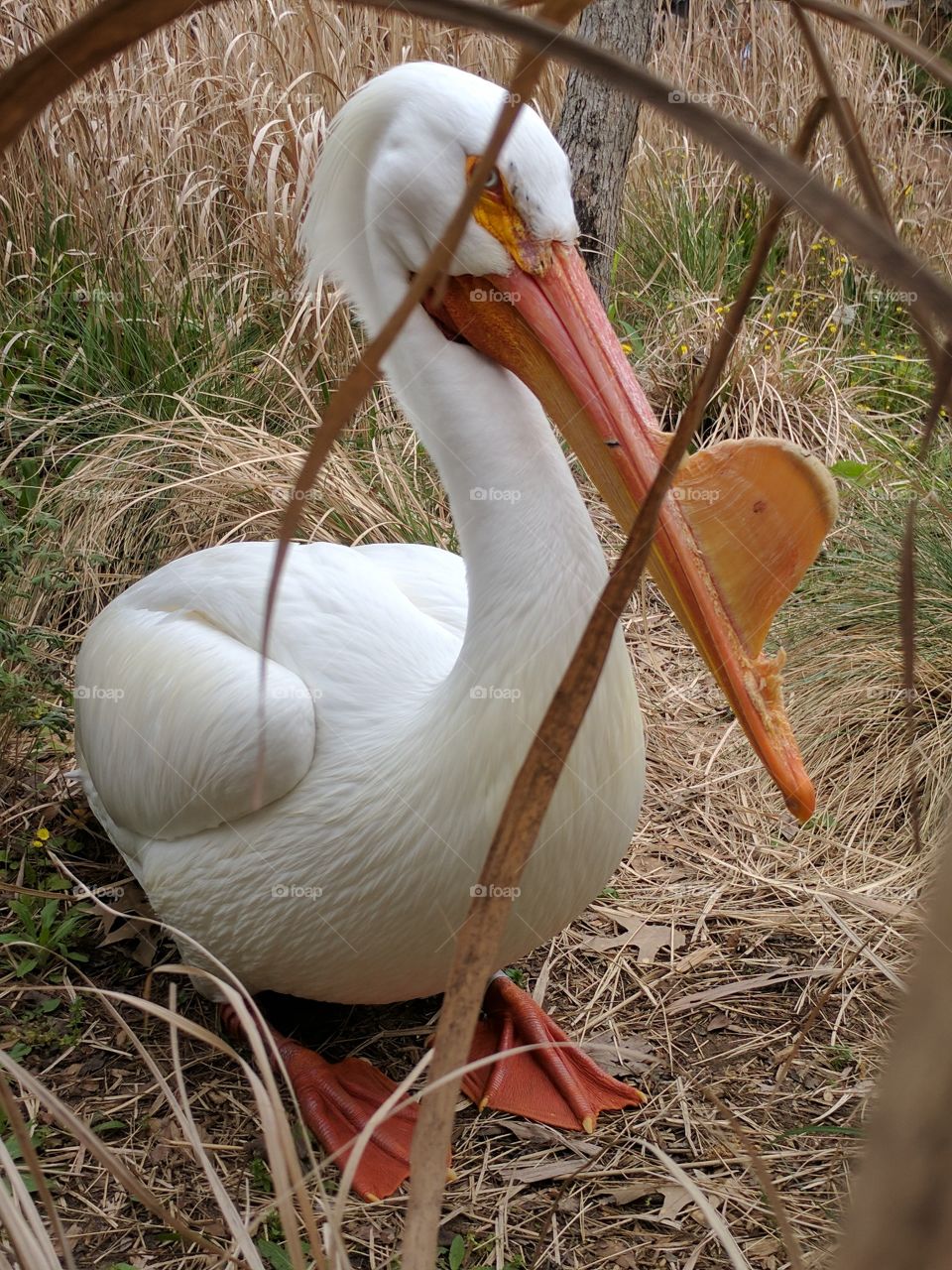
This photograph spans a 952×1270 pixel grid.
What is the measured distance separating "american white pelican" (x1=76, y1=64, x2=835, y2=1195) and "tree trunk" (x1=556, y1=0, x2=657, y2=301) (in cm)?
207

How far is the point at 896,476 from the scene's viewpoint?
12.0 feet

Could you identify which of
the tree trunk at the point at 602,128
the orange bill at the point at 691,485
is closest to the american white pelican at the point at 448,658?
the orange bill at the point at 691,485

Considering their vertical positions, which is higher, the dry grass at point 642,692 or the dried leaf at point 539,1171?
the dry grass at point 642,692

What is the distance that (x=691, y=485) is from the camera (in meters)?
1.52

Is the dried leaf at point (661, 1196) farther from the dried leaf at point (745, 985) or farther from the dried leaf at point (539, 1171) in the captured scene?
the dried leaf at point (745, 985)

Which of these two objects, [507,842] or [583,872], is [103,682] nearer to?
[583,872]

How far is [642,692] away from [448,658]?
4.27 feet

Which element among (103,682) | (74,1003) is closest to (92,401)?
(103,682)

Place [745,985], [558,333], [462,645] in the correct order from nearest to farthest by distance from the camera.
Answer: [558,333]
[462,645]
[745,985]

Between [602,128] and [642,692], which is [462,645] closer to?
[642,692]

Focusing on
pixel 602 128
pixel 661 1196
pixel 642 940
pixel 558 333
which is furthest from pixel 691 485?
pixel 602 128

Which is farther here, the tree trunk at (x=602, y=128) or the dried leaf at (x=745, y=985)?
the tree trunk at (x=602, y=128)

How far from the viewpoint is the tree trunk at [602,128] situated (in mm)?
3707

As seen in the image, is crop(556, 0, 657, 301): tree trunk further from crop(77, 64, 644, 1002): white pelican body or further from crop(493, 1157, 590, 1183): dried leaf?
crop(493, 1157, 590, 1183): dried leaf
